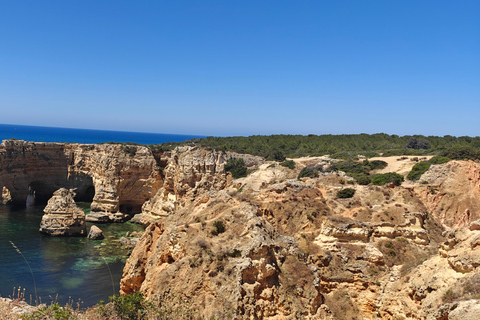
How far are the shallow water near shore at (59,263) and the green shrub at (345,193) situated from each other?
16.6 m

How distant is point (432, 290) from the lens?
44.4 ft

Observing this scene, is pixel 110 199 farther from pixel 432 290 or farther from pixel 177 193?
pixel 432 290

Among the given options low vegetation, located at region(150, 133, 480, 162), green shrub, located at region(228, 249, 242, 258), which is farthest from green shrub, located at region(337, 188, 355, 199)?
low vegetation, located at region(150, 133, 480, 162)

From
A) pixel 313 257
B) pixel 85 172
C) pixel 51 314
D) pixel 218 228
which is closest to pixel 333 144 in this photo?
pixel 85 172

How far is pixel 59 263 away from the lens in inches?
1259

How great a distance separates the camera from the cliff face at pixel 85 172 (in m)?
52.1

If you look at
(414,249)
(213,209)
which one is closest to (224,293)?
(213,209)

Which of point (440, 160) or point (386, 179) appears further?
point (440, 160)

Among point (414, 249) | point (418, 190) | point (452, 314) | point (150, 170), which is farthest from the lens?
point (150, 170)

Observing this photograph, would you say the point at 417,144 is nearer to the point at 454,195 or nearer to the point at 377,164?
the point at 377,164

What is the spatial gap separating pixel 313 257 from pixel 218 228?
559cm

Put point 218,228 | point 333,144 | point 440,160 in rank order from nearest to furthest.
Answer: point 218,228
point 440,160
point 333,144

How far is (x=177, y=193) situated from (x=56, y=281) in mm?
23542

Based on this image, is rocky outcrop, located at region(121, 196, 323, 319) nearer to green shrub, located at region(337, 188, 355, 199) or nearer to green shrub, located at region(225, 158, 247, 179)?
green shrub, located at region(337, 188, 355, 199)
